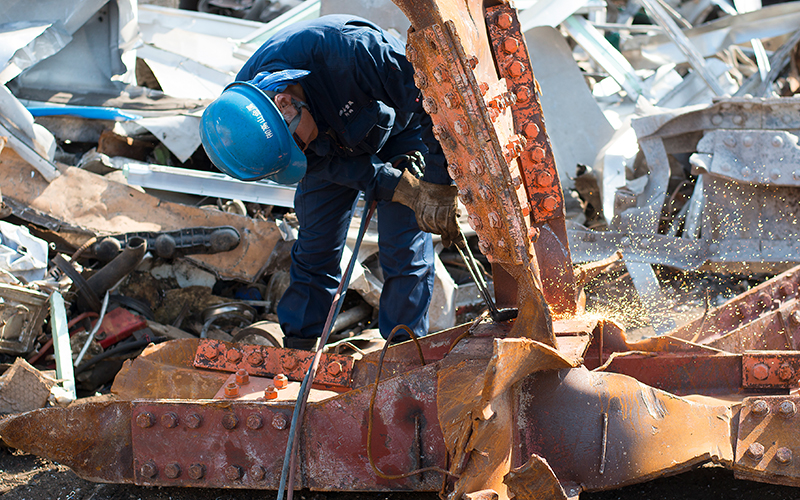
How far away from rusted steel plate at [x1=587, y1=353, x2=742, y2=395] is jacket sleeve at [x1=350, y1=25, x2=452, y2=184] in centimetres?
115

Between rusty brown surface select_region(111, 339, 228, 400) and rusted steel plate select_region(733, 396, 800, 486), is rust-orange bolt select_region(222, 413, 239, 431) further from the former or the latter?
rusted steel plate select_region(733, 396, 800, 486)

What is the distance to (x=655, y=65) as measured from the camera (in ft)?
24.7

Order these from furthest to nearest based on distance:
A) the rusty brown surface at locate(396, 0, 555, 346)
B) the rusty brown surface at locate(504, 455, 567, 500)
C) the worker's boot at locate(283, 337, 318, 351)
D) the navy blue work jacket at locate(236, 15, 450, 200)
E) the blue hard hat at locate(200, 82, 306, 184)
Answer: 1. the worker's boot at locate(283, 337, 318, 351)
2. the navy blue work jacket at locate(236, 15, 450, 200)
3. the blue hard hat at locate(200, 82, 306, 184)
4. the rusty brown surface at locate(396, 0, 555, 346)
5. the rusty brown surface at locate(504, 455, 567, 500)

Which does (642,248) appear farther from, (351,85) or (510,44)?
(510,44)

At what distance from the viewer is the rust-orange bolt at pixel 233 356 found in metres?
2.80

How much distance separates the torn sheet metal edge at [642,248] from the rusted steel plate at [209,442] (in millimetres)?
2686

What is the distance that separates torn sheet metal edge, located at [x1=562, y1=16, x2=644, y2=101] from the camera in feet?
20.6

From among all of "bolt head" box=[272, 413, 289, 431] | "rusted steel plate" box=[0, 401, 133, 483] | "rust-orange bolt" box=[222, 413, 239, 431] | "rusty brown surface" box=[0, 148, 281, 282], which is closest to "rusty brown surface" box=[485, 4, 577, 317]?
"bolt head" box=[272, 413, 289, 431]

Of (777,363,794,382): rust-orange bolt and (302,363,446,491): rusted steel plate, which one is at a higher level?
(777,363,794,382): rust-orange bolt

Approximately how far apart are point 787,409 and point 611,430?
20.3 inches

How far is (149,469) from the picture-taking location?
2385 mm

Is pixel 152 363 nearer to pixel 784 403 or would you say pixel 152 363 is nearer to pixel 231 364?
pixel 231 364

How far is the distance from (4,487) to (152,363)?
78 cm

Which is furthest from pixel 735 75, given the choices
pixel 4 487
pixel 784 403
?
pixel 4 487
